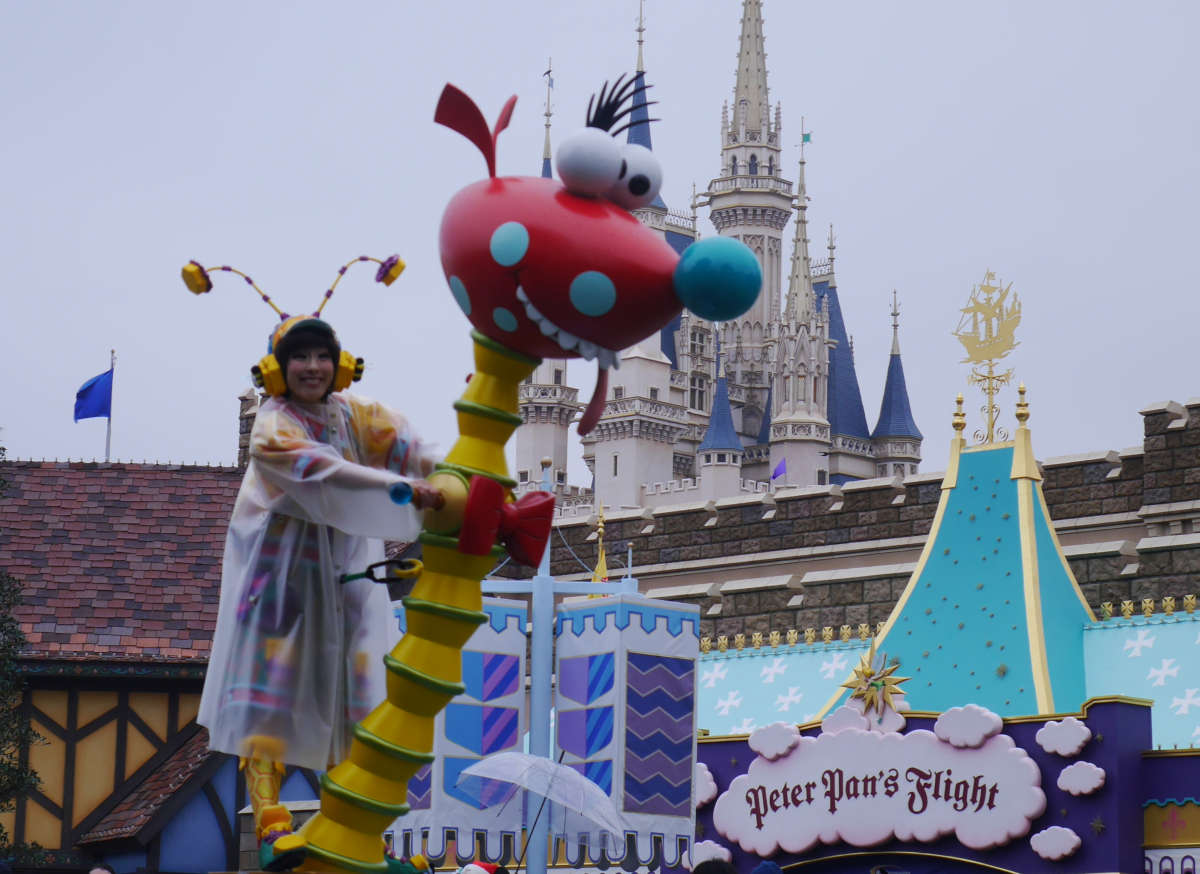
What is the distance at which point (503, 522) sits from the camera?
5.16 meters

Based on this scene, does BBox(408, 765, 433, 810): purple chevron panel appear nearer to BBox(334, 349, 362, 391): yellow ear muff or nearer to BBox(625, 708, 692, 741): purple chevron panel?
BBox(625, 708, 692, 741): purple chevron panel

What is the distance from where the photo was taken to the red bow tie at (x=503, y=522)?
5066 mm

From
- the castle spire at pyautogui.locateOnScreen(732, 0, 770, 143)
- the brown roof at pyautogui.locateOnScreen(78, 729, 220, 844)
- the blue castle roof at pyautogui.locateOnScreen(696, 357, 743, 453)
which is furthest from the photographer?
the castle spire at pyautogui.locateOnScreen(732, 0, 770, 143)

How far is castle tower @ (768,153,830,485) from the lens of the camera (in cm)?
8400

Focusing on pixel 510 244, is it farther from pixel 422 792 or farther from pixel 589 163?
pixel 422 792

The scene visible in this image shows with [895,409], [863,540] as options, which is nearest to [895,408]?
[895,409]

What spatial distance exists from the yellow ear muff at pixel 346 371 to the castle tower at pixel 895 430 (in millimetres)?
84654

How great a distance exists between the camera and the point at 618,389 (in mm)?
81625

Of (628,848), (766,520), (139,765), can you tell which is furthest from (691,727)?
(766,520)

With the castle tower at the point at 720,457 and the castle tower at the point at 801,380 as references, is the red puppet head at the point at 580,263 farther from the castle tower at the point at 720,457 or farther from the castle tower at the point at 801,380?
the castle tower at the point at 801,380

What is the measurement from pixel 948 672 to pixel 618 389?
68.2m

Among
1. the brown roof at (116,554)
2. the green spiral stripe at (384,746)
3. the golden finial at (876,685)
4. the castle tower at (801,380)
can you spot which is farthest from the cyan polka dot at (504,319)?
the castle tower at (801,380)

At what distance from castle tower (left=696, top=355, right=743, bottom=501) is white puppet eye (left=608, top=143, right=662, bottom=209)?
228 feet

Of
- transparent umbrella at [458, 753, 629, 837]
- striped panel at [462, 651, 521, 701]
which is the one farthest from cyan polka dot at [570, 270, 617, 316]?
striped panel at [462, 651, 521, 701]
